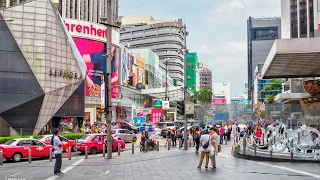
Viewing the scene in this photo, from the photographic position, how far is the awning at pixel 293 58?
68.0 feet

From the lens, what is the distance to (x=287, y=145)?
67.7ft

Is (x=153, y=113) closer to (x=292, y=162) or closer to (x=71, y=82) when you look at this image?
(x=71, y=82)

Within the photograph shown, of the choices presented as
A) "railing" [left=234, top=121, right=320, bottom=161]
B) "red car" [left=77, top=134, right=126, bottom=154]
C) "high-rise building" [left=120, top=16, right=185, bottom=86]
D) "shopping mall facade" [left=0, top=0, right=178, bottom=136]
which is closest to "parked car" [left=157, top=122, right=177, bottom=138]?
"shopping mall facade" [left=0, top=0, right=178, bottom=136]

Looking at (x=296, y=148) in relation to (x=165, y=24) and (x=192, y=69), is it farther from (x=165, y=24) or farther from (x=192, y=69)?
(x=192, y=69)

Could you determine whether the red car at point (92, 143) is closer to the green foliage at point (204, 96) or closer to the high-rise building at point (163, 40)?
the green foliage at point (204, 96)

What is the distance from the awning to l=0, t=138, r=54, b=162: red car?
47.5 feet

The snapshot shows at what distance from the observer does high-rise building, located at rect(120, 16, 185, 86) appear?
15375cm

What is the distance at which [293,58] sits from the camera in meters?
22.9

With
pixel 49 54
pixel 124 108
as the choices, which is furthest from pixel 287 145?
pixel 124 108

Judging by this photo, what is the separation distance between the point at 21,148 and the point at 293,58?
16.4 m

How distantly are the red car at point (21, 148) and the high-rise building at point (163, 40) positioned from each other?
416 feet

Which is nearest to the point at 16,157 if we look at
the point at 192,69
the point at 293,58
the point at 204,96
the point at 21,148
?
the point at 21,148

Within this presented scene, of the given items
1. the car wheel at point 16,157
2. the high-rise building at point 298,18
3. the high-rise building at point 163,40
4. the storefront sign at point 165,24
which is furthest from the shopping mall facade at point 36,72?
the storefront sign at point 165,24

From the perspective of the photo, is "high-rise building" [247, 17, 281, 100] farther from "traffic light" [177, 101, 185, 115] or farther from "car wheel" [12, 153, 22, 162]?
"car wheel" [12, 153, 22, 162]
